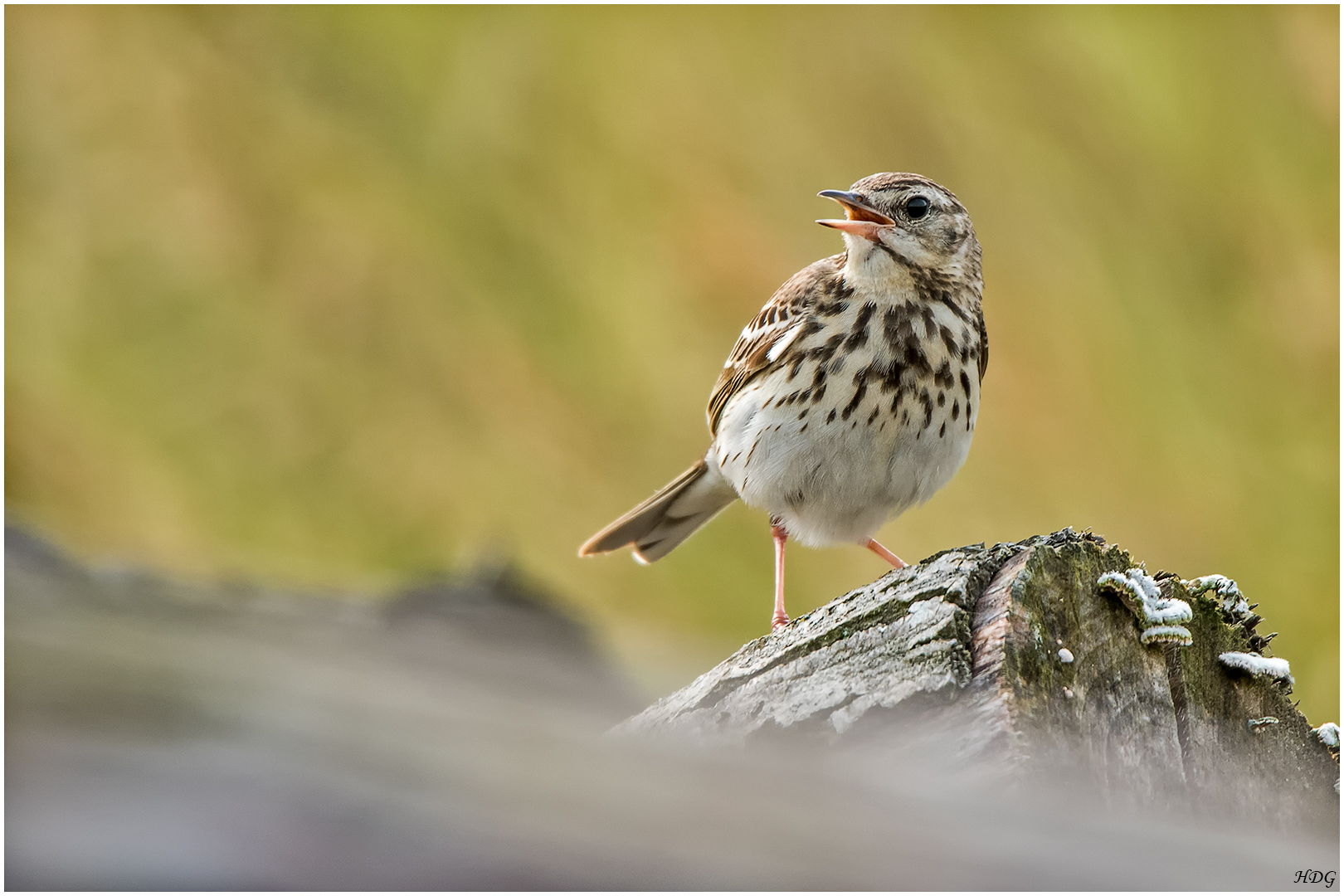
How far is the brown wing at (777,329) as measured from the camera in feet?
19.1

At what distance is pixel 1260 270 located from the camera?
12.3 meters

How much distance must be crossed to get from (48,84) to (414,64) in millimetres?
3298

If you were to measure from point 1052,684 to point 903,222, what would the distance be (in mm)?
3108

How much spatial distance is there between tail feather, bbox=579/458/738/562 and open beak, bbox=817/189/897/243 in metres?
1.63

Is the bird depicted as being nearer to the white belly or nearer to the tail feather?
the white belly

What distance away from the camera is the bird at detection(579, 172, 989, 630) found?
550cm

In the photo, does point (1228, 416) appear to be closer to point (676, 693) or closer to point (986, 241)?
point (986, 241)

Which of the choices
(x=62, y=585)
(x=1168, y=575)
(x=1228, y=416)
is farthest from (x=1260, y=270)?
(x=62, y=585)

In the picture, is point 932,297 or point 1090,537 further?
point 932,297

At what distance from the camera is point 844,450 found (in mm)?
5574

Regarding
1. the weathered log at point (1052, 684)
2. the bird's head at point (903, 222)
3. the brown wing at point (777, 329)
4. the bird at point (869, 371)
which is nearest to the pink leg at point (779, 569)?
the bird at point (869, 371)

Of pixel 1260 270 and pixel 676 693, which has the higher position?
pixel 1260 270

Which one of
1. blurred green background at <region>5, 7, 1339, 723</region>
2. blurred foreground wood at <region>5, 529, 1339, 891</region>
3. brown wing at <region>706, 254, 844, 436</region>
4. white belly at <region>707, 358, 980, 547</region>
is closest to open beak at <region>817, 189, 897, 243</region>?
brown wing at <region>706, 254, 844, 436</region>

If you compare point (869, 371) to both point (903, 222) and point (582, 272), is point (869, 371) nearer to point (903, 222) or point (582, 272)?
point (903, 222)
